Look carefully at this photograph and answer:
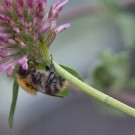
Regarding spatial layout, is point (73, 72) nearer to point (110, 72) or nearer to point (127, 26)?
point (110, 72)

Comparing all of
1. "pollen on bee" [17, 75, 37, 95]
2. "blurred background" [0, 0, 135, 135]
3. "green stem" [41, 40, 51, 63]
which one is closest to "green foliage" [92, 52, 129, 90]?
"blurred background" [0, 0, 135, 135]

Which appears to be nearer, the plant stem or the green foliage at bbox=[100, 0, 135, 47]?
the plant stem

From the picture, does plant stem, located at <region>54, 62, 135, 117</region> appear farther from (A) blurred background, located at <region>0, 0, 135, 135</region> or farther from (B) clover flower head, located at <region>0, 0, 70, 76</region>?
(A) blurred background, located at <region>0, 0, 135, 135</region>

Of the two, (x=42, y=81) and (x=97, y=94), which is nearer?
(x=97, y=94)

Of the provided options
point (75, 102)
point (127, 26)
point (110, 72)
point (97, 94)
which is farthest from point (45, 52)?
point (75, 102)

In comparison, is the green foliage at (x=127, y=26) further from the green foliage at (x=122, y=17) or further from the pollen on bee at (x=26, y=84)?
the pollen on bee at (x=26, y=84)

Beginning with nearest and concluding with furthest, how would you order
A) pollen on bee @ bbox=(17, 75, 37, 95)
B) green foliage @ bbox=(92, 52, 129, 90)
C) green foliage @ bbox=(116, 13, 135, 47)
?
pollen on bee @ bbox=(17, 75, 37, 95) → green foliage @ bbox=(92, 52, 129, 90) → green foliage @ bbox=(116, 13, 135, 47)
